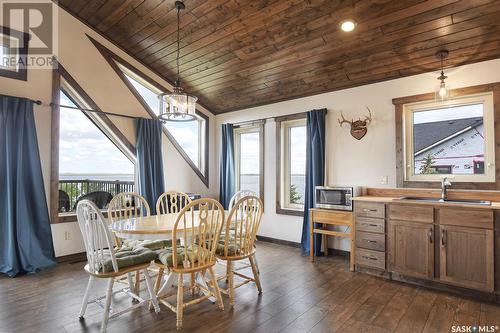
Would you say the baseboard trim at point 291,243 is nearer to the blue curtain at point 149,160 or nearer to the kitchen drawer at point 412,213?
the kitchen drawer at point 412,213

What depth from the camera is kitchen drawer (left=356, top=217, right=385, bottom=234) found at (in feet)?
11.3

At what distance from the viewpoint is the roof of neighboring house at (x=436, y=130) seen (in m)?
3.51

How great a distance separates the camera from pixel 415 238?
3197 mm

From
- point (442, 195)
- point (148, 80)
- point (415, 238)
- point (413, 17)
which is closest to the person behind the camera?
point (413, 17)

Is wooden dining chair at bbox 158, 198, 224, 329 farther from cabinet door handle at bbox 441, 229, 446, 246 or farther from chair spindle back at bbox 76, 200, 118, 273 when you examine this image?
cabinet door handle at bbox 441, 229, 446, 246

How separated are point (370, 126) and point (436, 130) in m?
0.79

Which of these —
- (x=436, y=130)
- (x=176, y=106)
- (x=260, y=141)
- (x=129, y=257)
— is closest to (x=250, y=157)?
(x=260, y=141)

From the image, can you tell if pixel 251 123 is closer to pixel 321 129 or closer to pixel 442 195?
pixel 321 129

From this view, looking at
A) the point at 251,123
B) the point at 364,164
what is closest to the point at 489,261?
the point at 364,164

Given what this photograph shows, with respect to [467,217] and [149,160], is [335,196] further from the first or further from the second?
[149,160]

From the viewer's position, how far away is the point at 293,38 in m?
3.62

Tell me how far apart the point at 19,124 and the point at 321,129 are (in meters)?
4.03

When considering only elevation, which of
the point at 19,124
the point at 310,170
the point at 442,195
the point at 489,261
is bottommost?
the point at 489,261

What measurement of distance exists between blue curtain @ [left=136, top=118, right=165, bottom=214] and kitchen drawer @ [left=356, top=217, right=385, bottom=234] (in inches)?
121
